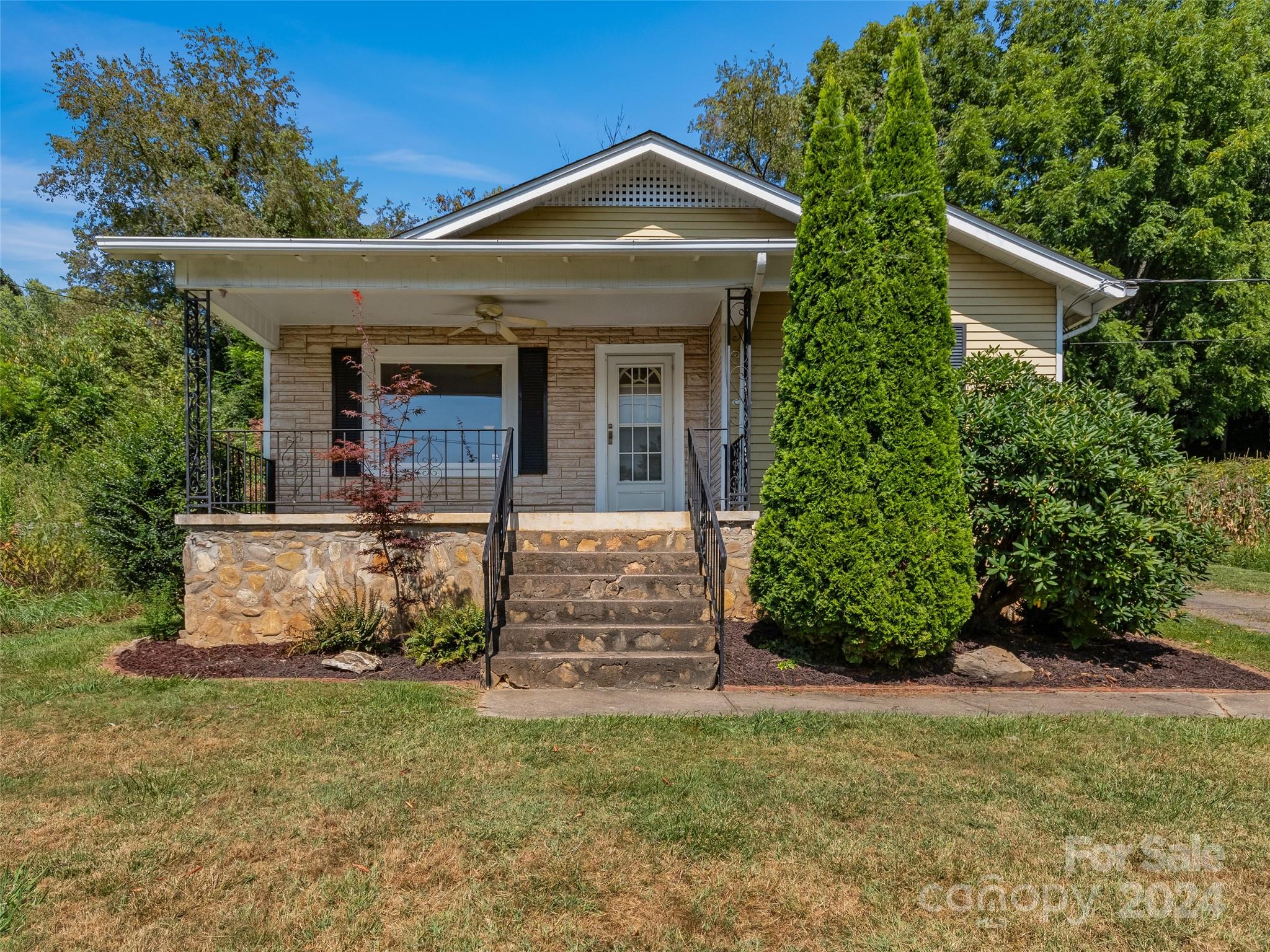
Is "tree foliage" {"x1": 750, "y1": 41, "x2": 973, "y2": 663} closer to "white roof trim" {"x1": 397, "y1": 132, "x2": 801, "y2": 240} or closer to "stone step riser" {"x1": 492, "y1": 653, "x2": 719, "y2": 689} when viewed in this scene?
"stone step riser" {"x1": 492, "y1": 653, "x2": 719, "y2": 689}

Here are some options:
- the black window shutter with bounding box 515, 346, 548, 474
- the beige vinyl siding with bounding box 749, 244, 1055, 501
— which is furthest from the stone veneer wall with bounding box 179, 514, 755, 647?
the beige vinyl siding with bounding box 749, 244, 1055, 501

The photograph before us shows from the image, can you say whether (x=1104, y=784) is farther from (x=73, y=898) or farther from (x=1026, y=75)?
(x=1026, y=75)

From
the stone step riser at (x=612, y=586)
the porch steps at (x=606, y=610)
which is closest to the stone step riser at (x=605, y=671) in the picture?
the porch steps at (x=606, y=610)

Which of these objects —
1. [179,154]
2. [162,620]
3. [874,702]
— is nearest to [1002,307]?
[874,702]

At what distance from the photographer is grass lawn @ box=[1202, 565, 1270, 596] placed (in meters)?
10.3

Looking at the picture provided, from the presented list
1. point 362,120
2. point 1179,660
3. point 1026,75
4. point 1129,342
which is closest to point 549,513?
point 1179,660

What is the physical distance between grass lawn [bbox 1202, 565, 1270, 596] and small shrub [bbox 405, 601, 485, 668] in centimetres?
923

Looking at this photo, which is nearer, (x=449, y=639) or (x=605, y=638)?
(x=605, y=638)

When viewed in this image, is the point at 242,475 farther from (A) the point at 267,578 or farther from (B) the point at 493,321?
(B) the point at 493,321

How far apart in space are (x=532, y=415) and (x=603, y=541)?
272 centimetres

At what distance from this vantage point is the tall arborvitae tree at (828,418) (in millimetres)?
5523

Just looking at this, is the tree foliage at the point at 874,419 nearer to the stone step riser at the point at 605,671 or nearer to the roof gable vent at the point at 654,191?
the stone step riser at the point at 605,671

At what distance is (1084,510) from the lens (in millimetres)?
5422

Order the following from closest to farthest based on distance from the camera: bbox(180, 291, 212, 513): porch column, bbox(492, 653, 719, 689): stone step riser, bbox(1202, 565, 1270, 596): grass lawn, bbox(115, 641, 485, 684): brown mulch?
bbox(492, 653, 719, 689): stone step riser, bbox(115, 641, 485, 684): brown mulch, bbox(180, 291, 212, 513): porch column, bbox(1202, 565, 1270, 596): grass lawn
